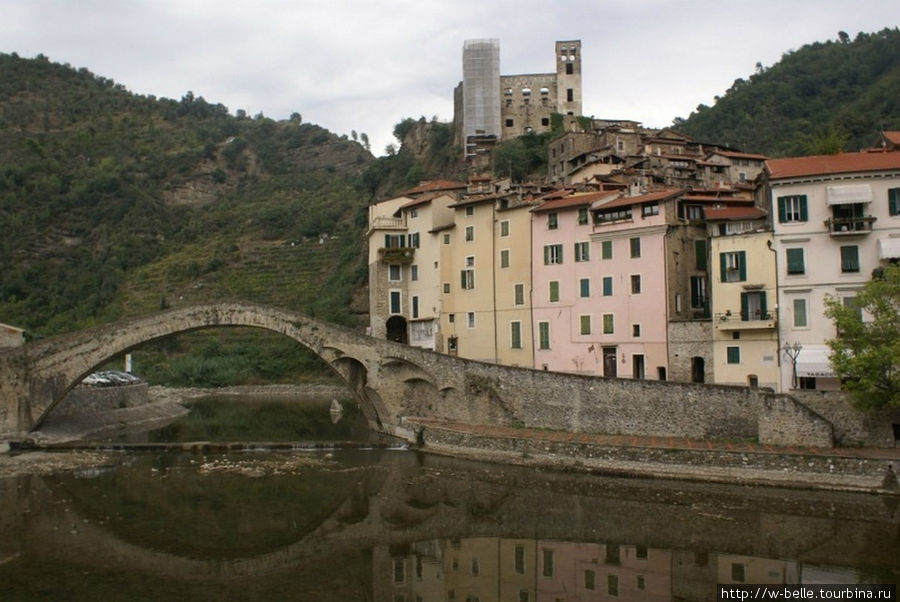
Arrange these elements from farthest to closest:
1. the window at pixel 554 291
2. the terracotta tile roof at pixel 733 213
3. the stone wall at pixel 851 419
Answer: the window at pixel 554 291 < the terracotta tile roof at pixel 733 213 < the stone wall at pixel 851 419

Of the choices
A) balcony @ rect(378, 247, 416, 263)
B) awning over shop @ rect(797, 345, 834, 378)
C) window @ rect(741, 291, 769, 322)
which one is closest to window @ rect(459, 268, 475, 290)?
balcony @ rect(378, 247, 416, 263)

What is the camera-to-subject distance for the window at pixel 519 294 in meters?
38.7

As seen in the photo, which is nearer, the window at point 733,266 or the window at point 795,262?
the window at point 795,262

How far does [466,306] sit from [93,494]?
807 inches

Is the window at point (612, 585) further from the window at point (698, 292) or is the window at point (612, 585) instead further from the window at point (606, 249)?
the window at point (606, 249)

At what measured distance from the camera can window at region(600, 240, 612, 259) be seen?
117 ft

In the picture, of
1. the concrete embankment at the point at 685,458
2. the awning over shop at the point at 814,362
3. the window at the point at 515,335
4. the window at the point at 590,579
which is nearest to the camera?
the window at the point at 590,579

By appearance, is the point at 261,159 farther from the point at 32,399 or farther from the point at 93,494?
the point at 93,494

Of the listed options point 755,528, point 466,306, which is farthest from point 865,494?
point 466,306

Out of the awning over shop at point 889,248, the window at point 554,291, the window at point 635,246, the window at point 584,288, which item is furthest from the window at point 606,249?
the awning over shop at point 889,248

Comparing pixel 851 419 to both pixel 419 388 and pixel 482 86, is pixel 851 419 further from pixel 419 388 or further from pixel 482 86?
pixel 482 86

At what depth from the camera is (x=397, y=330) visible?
4559 cm

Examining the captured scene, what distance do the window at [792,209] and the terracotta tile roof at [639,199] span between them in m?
4.83

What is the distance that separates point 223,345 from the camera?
7400 centimetres
